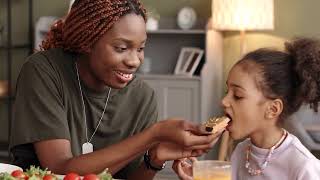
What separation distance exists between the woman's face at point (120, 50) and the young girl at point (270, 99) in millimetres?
277

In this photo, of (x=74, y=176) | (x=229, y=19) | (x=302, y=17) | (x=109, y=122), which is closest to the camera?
(x=74, y=176)

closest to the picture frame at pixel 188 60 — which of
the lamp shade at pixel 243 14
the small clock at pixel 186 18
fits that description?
the small clock at pixel 186 18

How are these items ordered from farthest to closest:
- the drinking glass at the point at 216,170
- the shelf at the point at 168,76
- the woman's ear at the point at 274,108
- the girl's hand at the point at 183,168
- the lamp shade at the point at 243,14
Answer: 1. the shelf at the point at 168,76
2. the lamp shade at the point at 243,14
3. the woman's ear at the point at 274,108
4. the girl's hand at the point at 183,168
5. the drinking glass at the point at 216,170

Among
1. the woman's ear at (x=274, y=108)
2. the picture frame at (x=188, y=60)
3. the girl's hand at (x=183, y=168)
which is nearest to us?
the girl's hand at (x=183, y=168)

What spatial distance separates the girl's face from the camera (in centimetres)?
171

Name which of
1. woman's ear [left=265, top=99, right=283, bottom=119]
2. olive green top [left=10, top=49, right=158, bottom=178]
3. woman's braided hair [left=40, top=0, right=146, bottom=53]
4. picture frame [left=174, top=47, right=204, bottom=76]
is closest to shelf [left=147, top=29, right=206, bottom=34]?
picture frame [left=174, top=47, right=204, bottom=76]

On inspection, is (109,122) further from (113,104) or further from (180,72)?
(180,72)

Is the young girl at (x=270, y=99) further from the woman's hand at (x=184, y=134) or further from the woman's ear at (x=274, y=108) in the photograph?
the woman's hand at (x=184, y=134)

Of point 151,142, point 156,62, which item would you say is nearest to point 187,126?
point 151,142

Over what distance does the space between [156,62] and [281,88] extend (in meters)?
3.27

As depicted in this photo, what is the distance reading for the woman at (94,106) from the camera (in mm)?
1630

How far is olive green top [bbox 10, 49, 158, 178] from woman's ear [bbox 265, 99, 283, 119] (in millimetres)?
404

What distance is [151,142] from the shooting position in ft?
5.31

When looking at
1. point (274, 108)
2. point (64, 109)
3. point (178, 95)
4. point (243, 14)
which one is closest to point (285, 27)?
point (243, 14)
